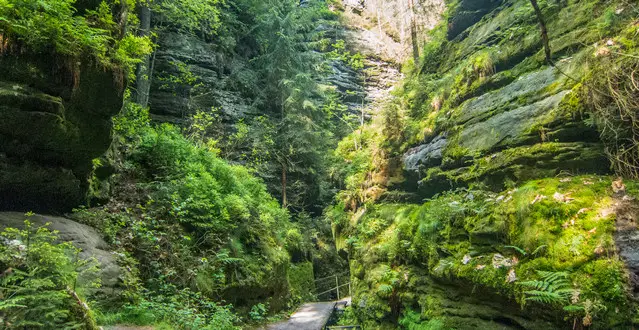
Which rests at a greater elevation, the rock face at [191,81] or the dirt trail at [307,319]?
the rock face at [191,81]

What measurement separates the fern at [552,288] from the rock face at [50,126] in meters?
7.03

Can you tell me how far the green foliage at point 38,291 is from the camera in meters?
2.71

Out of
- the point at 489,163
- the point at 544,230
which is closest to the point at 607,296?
the point at 544,230

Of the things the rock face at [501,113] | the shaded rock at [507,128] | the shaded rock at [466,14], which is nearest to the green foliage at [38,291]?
the rock face at [501,113]

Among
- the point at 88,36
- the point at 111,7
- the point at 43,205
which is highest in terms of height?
the point at 111,7

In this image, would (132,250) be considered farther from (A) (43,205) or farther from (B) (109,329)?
(B) (109,329)

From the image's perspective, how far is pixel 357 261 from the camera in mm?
11336

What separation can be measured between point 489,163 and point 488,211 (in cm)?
136

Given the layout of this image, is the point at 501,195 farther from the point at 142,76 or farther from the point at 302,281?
the point at 142,76

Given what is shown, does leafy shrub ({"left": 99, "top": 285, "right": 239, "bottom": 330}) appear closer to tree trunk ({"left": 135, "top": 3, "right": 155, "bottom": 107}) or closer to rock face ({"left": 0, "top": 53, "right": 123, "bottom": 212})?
rock face ({"left": 0, "top": 53, "right": 123, "bottom": 212})

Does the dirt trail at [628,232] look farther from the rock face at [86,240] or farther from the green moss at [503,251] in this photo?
the rock face at [86,240]

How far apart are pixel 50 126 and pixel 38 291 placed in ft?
9.42

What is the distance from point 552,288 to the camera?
184 inches

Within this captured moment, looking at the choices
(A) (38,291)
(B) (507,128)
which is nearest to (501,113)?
(B) (507,128)
